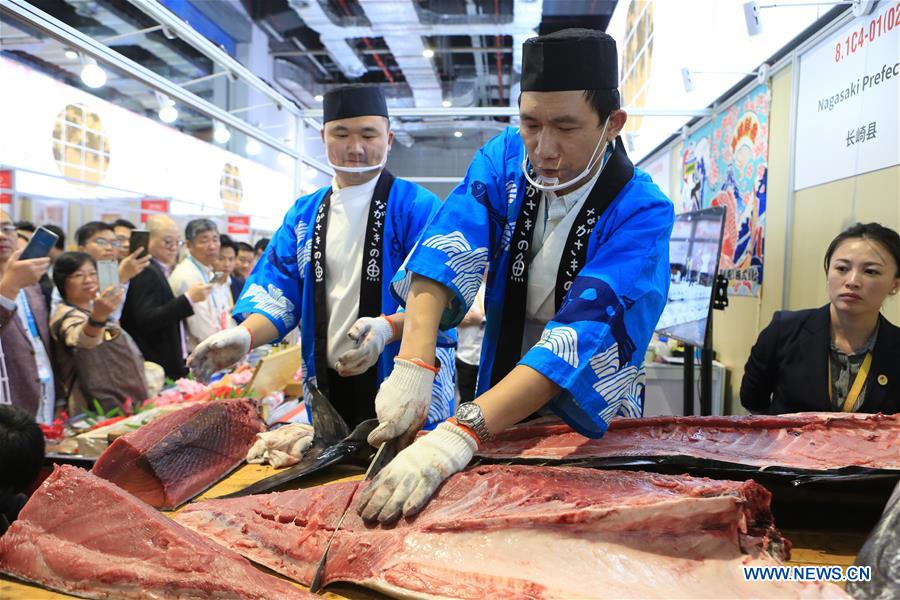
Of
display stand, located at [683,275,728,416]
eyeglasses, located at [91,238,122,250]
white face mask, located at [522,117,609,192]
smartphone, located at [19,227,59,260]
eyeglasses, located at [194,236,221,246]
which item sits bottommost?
display stand, located at [683,275,728,416]

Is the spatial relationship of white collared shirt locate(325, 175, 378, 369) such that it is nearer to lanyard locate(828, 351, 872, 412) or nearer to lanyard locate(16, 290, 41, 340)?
lanyard locate(828, 351, 872, 412)

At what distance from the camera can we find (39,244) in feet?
10.5

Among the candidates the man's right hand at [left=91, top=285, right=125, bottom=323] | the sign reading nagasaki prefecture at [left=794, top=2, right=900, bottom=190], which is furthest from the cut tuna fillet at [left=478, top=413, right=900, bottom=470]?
the man's right hand at [left=91, top=285, right=125, bottom=323]

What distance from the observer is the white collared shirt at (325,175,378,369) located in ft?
8.21

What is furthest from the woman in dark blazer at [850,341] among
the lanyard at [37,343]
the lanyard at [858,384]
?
the lanyard at [37,343]

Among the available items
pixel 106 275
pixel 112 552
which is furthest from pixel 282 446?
pixel 106 275

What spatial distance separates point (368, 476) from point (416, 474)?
0.68ft

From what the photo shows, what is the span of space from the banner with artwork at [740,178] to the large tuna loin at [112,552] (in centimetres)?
458

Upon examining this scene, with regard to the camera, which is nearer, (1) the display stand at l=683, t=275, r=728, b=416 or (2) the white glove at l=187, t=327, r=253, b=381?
(2) the white glove at l=187, t=327, r=253, b=381

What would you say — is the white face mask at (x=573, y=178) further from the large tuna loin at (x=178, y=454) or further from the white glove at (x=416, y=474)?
the large tuna loin at (x=178, y=454)

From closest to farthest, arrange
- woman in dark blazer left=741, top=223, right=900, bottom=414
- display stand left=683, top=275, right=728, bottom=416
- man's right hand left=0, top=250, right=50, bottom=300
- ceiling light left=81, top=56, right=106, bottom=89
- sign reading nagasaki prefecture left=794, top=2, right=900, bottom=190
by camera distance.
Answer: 1. woman in dark blazer left=741, top=223, right=900, bottom=414
2. sign reading nagasaki prefecture left=794, top=2, right=900, bottom=190
3. man's right hand left=0, top=250, right=50, bottom=300
4. ceiling light left=81, top=56, right=106, bottom=89
5. display stand left=683, top=275, right=728, bottom=416

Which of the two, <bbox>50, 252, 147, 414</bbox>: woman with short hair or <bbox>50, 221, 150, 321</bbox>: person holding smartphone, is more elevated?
<bbox>50, 221, 150, 321</bbox>: person holding smartphone

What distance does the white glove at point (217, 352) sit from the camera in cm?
213

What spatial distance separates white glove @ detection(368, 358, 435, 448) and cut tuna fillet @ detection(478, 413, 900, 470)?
208mm
